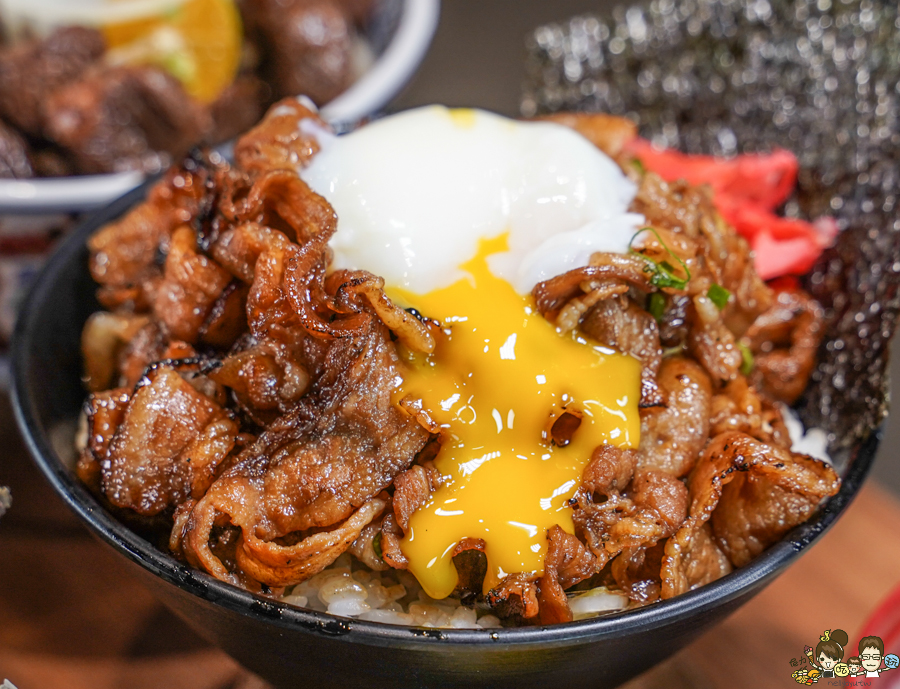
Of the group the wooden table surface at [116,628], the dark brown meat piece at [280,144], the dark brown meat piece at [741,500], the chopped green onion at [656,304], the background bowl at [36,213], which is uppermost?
the dark brown meat piece at [280,144]

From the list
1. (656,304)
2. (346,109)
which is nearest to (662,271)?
(656,304)

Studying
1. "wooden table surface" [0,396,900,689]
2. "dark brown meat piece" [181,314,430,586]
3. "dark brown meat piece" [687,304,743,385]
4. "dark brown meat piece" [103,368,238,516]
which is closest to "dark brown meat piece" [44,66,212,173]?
"wooden table surface" [0,396,900,689]

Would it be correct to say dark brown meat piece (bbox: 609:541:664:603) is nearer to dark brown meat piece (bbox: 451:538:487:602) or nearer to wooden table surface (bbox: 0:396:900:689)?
dark brown meat piece (bbox: 451:538:487:602)

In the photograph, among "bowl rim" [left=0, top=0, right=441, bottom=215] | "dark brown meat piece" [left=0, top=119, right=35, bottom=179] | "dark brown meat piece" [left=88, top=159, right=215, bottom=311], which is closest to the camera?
"dark brown meat piece" [left=88, top=159, right=215, bottom=311]

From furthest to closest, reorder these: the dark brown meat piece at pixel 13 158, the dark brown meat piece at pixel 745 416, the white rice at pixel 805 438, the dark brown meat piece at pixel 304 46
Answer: the dark brown meat piece at pixel 304 46 < the dark brown meat piece at pixel 13 158 < the white rice at pixel 805 438 < the dark brown meat piece at pixel 745 416

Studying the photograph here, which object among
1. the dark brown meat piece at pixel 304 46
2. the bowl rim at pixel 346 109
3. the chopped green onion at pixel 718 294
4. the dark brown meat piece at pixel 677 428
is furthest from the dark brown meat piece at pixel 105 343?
the dark brown meat piece at pixel 304 46

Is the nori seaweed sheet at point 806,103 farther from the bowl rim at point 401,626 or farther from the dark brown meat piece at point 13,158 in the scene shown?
the dark brown meat piece at point 13,158

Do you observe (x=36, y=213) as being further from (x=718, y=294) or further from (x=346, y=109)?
(x=718, y=294)
